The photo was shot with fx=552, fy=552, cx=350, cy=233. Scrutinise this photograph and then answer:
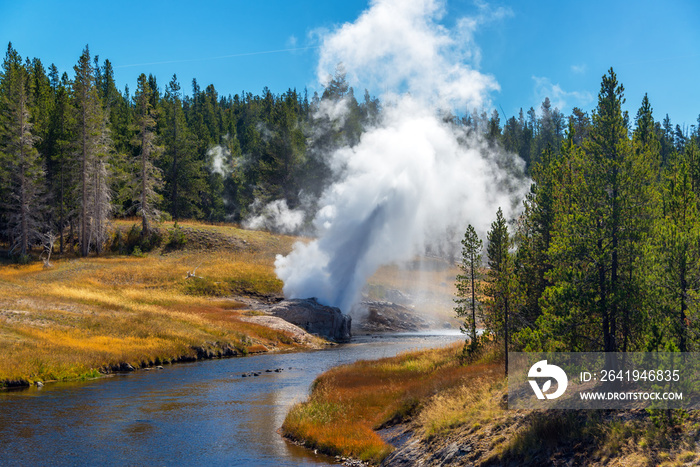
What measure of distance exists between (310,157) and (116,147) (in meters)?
34.3

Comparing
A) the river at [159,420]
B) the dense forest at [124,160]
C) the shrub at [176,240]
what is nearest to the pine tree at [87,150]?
the dense forest at [124,160]

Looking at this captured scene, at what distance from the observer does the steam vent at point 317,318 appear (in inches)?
2494

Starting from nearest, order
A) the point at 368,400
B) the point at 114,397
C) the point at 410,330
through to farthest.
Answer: the point at 368,400 < the point at 114,397 < the point at 410,330

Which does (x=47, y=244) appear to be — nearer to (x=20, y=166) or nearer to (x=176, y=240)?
(x=20, y=166)

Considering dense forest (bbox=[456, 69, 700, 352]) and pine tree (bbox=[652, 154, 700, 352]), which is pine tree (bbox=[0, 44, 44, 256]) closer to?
dense forest (bbox=[456, 69, 700, 352])

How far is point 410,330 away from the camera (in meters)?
73.5

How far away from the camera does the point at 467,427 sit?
17484mm

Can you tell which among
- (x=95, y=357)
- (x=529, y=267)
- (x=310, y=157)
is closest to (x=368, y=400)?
(x=529, y=267)

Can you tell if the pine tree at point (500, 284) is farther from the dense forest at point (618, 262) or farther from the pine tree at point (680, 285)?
the pine tree at point (680, 285)

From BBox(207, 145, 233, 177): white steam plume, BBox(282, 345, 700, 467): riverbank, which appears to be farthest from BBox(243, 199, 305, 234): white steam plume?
BBox(282, 345, 700, 467): riverbank

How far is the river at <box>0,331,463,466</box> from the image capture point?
19281mm

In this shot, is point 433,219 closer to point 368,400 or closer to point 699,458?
point 368,400

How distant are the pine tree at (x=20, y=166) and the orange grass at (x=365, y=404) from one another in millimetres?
60107

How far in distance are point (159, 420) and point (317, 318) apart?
4014cm
